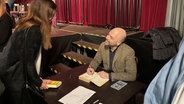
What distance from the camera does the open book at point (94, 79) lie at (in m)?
1.58

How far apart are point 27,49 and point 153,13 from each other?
2.01 m

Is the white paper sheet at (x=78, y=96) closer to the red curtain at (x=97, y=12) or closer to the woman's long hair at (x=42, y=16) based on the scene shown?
the woman's long hair at (x=42, y=16)

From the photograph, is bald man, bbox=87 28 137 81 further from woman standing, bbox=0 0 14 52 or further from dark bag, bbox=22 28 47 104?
woman standing, bbox=0 0 14 52

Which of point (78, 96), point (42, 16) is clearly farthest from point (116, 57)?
point (42, 16)

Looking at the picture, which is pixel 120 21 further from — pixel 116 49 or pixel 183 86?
pixel 183 86

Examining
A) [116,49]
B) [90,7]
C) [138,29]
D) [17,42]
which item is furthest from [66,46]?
[17,42]

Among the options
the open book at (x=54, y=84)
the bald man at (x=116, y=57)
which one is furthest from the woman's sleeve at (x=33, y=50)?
the bald man at (x=116, y=57)

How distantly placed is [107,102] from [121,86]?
0.28 metres

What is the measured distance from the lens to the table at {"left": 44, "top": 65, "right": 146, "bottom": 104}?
1350mm

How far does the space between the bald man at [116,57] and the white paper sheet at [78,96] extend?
265 millimetres

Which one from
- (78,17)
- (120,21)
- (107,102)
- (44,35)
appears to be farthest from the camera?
(78,17)

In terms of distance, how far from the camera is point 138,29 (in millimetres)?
3109

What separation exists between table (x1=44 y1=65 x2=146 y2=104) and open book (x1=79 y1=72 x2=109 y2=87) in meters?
0.03

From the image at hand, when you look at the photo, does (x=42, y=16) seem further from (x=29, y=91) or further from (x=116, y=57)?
(x=116, y=57)
